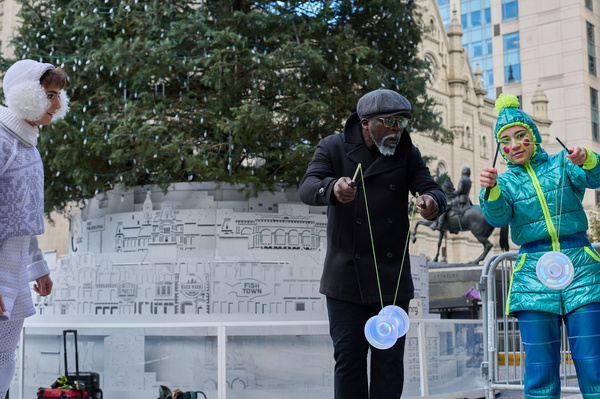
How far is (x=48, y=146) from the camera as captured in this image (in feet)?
40.4

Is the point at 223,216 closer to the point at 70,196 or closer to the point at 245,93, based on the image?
the point at 245,93

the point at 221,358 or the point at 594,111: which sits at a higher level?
the point at 594,111

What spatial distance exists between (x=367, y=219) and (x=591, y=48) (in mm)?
60422

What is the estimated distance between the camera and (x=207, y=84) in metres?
11.8

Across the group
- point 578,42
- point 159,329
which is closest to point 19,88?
point 159,329

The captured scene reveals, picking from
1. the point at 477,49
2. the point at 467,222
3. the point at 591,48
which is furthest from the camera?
the point at 477,49

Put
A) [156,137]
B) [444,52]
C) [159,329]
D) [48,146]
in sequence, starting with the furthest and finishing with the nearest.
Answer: [444,52] < [48,146] < [156,137] < [159,329]

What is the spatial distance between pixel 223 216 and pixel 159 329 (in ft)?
13.9

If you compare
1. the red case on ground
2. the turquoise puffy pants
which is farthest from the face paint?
the red case on ground

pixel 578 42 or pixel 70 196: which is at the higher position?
pixel 578 42

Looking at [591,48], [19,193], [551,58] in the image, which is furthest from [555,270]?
[591,48]

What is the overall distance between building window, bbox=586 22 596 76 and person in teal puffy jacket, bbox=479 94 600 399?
58.9m

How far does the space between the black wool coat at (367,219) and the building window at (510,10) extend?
6260cm

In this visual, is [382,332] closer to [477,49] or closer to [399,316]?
[399,316]
